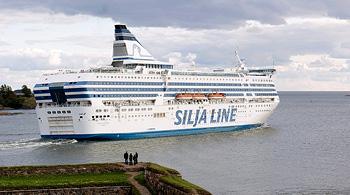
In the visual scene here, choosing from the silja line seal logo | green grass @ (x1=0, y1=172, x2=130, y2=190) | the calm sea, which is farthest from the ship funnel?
green grass @ (x1=0, y1=172, x2=130, y2=190)

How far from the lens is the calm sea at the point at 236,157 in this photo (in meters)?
33.8

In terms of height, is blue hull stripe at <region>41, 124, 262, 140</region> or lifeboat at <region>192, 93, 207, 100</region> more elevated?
lifeboat at <region>192, 93, 207, 100</region>

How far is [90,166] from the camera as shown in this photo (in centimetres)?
2709

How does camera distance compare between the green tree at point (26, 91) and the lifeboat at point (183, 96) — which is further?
the green tree at point (26, 91)

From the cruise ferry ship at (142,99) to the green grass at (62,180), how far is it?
94.0ft

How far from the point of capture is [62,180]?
25.2 metres

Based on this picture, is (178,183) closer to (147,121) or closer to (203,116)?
(147,121)

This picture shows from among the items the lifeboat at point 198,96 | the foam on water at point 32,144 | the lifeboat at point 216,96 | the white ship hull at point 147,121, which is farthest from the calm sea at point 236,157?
the lifeboat at point 216,96

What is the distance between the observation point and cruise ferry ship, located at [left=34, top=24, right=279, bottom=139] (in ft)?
183

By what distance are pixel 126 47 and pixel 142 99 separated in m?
7.50

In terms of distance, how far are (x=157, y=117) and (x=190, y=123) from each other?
5677mm

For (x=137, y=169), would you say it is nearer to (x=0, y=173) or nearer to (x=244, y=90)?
(x=0, y=173)

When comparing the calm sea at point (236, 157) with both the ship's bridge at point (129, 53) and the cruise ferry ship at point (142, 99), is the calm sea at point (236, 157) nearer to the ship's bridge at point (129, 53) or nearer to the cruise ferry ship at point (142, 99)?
the cruise ferry ship at point (142, 99)

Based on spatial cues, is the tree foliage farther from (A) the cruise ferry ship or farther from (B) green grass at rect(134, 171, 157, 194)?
(B) green grass at rect(134, 171, 157, 194)
